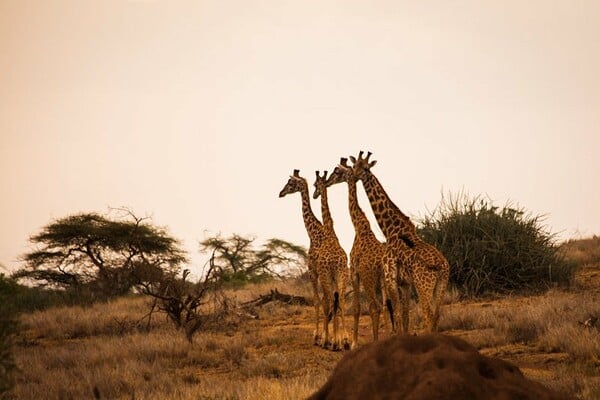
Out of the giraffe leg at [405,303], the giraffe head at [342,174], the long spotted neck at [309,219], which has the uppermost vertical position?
the giraffe head at [342,174]

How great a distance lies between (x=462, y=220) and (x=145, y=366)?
905 centimetres

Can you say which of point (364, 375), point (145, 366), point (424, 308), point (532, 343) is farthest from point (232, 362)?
point (364, 375)

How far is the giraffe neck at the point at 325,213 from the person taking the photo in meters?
12.7

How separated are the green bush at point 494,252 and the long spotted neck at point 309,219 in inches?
184

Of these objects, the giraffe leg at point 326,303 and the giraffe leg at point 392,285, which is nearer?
the giraffe leg at point 392,285

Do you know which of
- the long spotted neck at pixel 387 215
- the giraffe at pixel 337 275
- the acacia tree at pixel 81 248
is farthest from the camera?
the acacia tree at pixel 81 248

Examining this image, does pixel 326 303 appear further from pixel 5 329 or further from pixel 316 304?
pixel 5 329

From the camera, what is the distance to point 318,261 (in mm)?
12023

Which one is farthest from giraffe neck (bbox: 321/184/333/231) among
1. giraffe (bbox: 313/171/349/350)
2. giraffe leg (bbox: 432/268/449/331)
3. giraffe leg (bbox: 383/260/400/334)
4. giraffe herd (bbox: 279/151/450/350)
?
giraffe leg (bbox: 432/268/449/331)

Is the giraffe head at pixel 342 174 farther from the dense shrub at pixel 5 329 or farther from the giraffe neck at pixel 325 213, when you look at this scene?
the dense shrub at pixel 5 329

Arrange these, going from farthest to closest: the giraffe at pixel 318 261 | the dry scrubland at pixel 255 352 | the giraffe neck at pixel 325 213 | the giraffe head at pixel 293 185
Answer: the giraffe head at pixel 293 185 → the giraffe neck at pixel 325 213 → the giraffe at pixel 318 261 → the dry scrubland at pixel 255 352

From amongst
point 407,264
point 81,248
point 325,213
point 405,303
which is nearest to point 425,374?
point 407,264

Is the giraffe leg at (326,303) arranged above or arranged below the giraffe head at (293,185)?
below

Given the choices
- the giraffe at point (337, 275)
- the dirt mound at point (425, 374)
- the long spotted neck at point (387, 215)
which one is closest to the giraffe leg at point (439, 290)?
the long spotted neck at point (387, 215)
